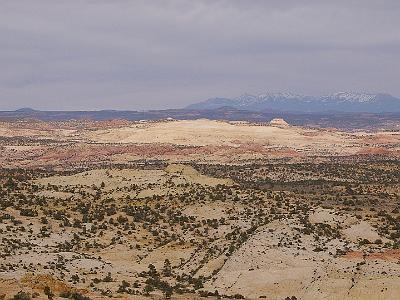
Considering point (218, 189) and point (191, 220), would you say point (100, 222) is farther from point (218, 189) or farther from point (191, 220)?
point (218, 189)

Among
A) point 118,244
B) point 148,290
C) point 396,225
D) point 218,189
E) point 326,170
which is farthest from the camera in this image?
point 326,170

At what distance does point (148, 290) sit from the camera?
28.8 meters

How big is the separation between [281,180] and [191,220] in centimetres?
4043

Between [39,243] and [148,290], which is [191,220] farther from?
[148,290]

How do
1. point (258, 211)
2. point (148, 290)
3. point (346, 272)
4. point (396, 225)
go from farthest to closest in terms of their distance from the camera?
point (258, 211) < point (396, 225) < point (346, 272) < point (148, 290)

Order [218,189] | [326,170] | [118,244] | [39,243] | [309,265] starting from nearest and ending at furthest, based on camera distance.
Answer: [309,265] → [39,243] → [118,244] → [218,189] → [326,170]

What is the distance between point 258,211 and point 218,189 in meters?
9.56

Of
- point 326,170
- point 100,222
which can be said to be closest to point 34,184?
point 100,222

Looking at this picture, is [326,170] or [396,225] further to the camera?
[326,170]

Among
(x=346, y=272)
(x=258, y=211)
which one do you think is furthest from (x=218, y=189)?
(x=346, y=272)

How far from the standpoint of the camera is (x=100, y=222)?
1859 inches

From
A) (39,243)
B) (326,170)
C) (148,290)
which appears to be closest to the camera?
(148,290)

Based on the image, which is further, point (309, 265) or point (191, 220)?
point (191, 220)

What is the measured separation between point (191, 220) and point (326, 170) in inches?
2134
